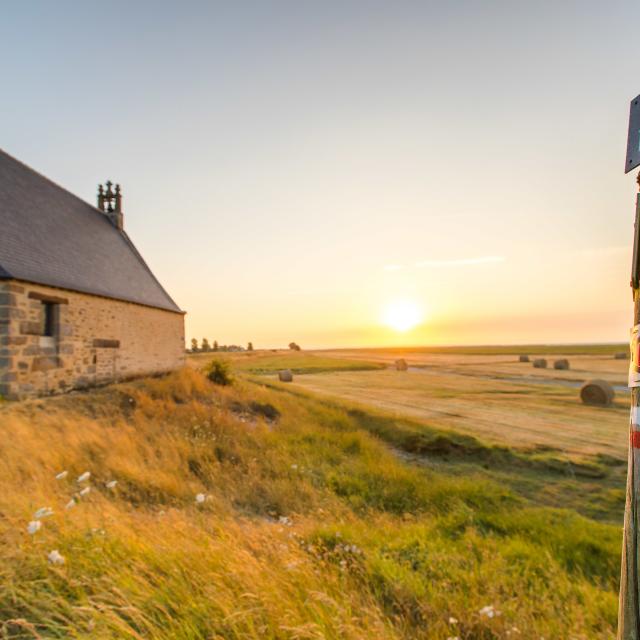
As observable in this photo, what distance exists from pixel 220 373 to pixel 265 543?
1581 cm

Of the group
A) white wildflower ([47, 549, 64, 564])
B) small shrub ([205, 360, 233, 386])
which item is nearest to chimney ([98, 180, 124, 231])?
small shrub ([205, 360, 233, 386])

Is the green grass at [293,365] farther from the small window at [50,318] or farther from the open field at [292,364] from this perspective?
the small window at [50,318]

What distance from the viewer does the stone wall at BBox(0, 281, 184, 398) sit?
1126 centimetres

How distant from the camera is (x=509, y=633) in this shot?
3209 mm

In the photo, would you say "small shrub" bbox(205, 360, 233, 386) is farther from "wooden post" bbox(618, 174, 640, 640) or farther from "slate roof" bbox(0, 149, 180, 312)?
"wooden post" bbox(618, 174, 640, 640)

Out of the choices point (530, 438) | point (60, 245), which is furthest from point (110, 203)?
point (530, 438)

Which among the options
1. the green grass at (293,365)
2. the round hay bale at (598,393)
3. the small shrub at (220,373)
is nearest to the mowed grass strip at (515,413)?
the round hay bale at (598,393)

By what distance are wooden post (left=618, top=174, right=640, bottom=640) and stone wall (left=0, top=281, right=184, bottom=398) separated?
13565mm

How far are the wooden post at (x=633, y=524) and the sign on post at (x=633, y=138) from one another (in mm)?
178

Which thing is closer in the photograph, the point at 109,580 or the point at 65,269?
the point at 109,580

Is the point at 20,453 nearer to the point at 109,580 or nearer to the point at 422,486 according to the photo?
the point at 109,580

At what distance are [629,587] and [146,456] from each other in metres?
8.30

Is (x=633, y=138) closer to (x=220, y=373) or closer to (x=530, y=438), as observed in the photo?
(x=530, y=438)

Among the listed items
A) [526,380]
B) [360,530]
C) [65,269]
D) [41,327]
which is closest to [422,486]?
[360,530]
